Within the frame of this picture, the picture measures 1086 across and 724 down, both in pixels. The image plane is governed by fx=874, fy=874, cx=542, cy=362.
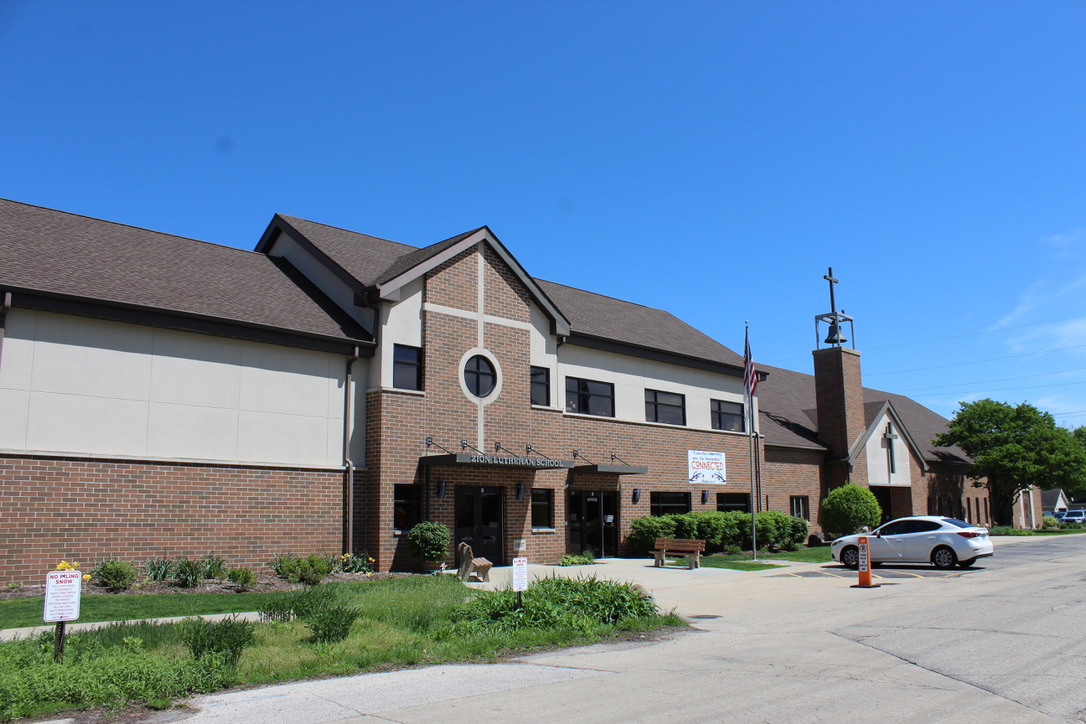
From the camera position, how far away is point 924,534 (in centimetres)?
2375

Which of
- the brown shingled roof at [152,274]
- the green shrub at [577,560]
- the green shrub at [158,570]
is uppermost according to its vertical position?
the brown shingled roof at [152,274]

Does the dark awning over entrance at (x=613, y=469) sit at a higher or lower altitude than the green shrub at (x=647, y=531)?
higher

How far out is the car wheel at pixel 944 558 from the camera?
75.9ft

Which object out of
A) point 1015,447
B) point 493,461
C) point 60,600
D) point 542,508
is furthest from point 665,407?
point 1015,447

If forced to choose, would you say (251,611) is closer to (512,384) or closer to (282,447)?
(282,447)

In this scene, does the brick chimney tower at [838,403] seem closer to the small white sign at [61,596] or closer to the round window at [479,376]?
the round window at [479,376]

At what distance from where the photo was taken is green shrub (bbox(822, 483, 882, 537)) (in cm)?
3167

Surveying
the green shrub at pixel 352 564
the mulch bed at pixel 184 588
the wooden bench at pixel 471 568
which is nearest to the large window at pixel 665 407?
the wooden bench at pixel 471 568

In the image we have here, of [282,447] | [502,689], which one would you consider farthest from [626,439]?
[502,689]

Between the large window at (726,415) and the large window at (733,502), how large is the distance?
2.51 meters

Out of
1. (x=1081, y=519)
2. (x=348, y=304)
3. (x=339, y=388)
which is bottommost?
(x=1081, y=519)

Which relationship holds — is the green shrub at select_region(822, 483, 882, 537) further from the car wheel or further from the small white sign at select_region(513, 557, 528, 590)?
the small white sign at select_region(513, 557, 528, 590)

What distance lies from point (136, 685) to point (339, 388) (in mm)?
13752

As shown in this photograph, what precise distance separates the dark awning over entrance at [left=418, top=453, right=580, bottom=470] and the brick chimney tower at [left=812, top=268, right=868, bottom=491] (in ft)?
59.9
